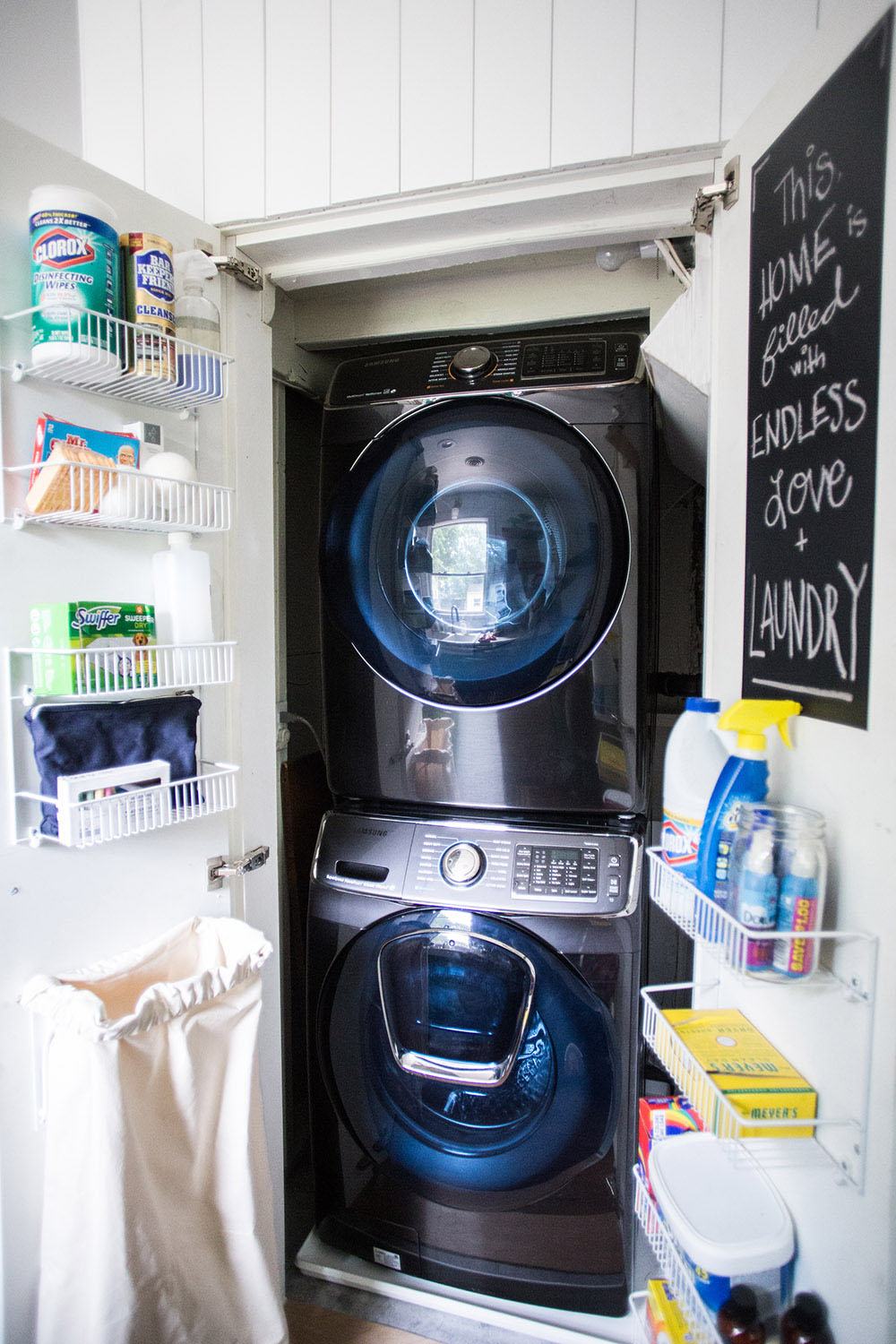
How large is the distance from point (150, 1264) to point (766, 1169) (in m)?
0.90

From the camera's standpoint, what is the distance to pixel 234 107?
1.36m

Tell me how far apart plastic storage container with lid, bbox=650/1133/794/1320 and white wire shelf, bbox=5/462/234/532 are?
3.77 feet

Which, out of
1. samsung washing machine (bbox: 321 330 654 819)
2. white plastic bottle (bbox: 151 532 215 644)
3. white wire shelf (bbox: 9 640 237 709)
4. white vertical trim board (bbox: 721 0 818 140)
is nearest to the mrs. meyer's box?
white wire shelf (bbox: 9 640 237 709)

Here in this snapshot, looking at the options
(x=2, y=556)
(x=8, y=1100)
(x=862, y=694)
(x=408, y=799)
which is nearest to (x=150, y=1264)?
(x=8, y=1100)

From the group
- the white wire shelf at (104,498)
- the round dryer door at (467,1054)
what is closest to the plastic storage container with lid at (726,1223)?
the round dryer door at (467,1054)

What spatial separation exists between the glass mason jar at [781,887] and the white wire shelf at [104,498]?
0.92 metres

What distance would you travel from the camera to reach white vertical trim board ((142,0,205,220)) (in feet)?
4.54

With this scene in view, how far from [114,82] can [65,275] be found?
0.79m

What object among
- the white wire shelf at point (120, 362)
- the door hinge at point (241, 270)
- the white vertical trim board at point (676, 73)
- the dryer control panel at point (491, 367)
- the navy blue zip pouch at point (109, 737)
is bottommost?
the navy blue zip pouch at point (109, 737)

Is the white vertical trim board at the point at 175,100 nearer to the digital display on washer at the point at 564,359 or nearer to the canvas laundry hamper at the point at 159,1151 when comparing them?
the digital display on washer at the point at 564,359

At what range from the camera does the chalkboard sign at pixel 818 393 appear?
764 millimetres

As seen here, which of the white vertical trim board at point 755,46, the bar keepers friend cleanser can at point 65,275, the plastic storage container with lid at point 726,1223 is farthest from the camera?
the white vertical trim board at point 755,46

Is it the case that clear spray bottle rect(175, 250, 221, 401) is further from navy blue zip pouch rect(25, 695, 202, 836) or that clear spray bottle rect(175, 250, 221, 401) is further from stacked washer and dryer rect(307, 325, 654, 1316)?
navy blue zip pouch rect(25, 695, 202, 836)

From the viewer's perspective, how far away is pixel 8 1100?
3.43ft
